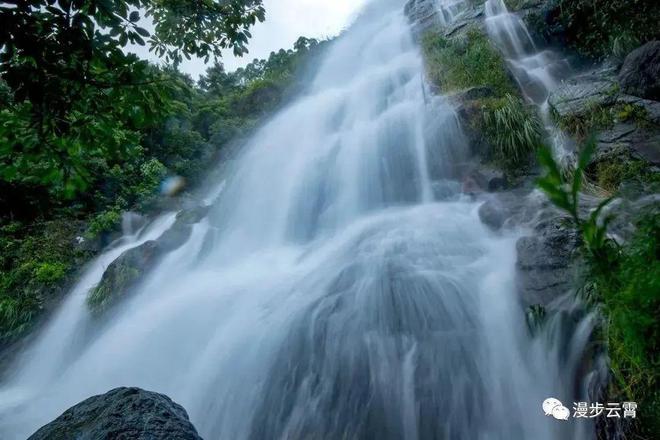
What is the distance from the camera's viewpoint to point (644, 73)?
6.03 m

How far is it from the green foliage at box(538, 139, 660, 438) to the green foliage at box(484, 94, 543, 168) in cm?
502

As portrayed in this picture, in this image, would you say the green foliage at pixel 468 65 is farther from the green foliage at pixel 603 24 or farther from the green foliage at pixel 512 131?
the green foliage at pixel 603 24

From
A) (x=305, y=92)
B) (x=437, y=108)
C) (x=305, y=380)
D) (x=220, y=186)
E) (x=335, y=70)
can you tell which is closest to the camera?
(x=305, y=380)

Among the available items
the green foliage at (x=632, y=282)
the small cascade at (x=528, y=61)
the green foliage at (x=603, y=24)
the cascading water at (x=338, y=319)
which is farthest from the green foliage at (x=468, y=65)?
the green foliage at (x=632, y=282)

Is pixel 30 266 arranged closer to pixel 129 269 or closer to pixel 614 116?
pixel 129 269

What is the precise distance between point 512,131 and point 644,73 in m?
2.15

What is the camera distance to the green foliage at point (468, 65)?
28.2 ft

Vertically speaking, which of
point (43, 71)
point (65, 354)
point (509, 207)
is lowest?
point (509, 207)

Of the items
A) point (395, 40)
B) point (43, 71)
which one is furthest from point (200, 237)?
point (395, 40)

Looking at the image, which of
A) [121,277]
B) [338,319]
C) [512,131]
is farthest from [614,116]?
[121,277]

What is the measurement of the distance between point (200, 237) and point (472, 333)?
22.8ft

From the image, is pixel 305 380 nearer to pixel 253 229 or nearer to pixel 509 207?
pixel 509 207

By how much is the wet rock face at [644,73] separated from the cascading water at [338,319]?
2.88 metres

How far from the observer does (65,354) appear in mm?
6426
